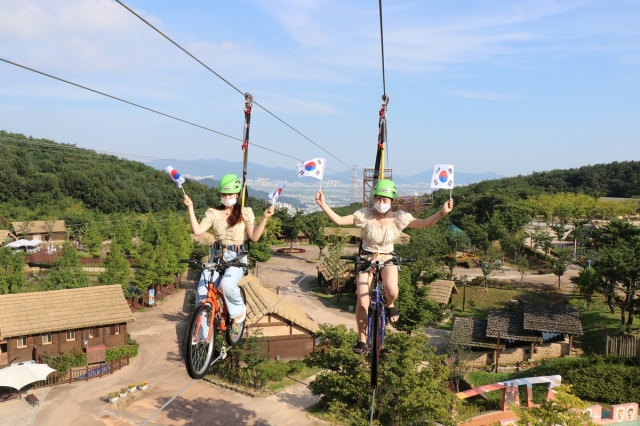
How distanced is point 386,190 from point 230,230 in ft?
8.50

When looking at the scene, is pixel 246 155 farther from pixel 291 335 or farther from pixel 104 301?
pixel 104 301

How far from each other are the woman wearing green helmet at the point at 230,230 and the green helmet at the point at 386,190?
1.84 metres

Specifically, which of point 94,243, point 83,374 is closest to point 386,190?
point 83,374

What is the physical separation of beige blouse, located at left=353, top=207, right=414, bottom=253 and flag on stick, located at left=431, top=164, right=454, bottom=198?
75 centimetres

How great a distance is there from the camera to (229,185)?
793 cm

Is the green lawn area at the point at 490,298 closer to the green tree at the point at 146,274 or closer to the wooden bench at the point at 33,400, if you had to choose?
the green tree at the point at 146,274

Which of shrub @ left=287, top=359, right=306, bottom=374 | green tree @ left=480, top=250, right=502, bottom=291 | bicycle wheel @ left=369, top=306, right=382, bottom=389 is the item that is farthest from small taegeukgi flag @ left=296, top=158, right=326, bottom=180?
green tree @ left=480, top=250, right=502, bottom=291

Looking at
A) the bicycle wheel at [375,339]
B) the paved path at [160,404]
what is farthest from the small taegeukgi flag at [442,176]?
the paved path at [160,404]

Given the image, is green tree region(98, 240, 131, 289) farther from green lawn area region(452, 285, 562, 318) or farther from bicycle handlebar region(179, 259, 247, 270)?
bicycle handlebar region(179, 259, 247, 270)

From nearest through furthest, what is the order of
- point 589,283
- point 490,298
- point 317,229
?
point 589,283 → point 490,298 → point 317,229

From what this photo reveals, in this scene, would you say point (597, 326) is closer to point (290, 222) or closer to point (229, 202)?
point (229, 202)

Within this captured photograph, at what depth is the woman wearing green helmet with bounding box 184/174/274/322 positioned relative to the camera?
7.82m

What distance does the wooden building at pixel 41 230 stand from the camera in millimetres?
59062

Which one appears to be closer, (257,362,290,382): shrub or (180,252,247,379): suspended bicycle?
(180,252,247,379): suspended bicycle
